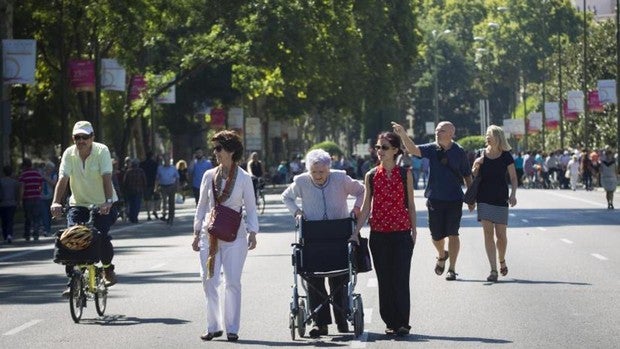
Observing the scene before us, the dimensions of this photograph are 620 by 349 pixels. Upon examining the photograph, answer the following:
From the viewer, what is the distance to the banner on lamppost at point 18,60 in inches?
1786

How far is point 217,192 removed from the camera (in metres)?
14.7

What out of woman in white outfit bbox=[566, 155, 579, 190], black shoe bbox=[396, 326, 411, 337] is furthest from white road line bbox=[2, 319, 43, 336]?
woman in white outfit bbox=[566, 155, 579, 190]

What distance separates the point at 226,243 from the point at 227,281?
1.04ft

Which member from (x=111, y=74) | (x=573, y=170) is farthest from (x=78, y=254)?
(x=573, y=170)

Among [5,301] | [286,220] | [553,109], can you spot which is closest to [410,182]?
[5,301]

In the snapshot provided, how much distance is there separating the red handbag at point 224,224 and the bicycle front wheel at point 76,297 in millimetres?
2306

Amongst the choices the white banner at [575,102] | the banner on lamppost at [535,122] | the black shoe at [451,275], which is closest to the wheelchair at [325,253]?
the black shoe at [451,275]

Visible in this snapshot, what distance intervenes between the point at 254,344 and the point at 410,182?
2001mm

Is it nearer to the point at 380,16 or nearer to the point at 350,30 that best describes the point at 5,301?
the point at 350,30

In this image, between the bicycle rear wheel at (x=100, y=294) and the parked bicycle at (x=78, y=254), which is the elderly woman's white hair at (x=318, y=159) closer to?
the parked bicycle at (x=78, y=254)

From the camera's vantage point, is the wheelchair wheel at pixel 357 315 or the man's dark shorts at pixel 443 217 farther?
the man's dark shorts at pixel 443 217

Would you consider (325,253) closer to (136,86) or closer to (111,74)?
(111,74)

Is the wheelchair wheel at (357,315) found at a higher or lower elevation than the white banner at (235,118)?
lower

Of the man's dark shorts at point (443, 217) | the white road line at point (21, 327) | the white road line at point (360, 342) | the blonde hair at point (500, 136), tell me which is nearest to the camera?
the white road line at point (360, 342)
